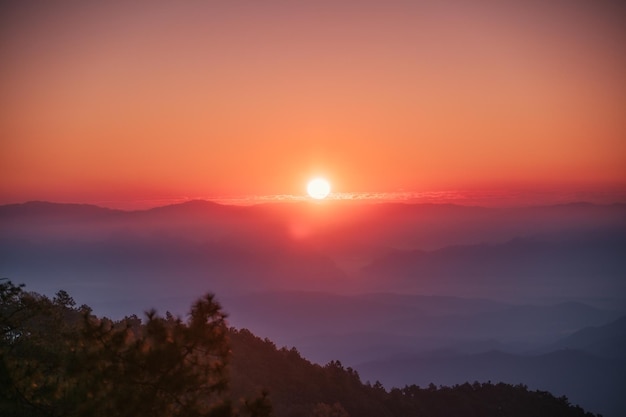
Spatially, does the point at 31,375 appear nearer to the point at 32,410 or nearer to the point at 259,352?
the point at 32,410

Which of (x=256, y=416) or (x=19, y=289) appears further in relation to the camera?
(x=19, y=289)

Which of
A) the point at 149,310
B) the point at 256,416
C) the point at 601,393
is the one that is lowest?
the point at 601,393

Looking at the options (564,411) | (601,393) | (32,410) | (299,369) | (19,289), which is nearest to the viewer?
(32,410)

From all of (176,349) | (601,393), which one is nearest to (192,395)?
(176,349)

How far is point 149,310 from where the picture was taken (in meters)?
14.0

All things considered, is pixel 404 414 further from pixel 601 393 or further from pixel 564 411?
pixel 601 393

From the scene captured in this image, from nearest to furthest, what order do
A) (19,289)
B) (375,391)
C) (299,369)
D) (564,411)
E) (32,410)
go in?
(32,410), (19,289), (299,369), (375,391), (564,411)

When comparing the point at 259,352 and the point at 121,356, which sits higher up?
the point at 121,356

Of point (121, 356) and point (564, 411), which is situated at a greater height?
point (121, 356)

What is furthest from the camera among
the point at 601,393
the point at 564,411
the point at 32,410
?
the point at 601,393

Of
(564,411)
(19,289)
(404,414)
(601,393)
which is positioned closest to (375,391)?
(404,414)

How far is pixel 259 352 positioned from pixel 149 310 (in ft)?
98.1

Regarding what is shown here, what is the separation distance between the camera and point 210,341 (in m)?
14.2

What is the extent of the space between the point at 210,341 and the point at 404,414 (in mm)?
30608
